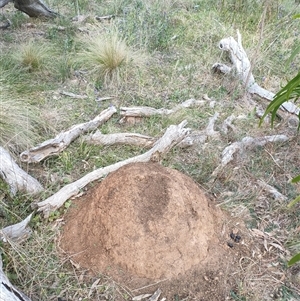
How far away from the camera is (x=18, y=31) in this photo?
17.1 ft

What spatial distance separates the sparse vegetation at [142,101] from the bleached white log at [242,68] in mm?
110

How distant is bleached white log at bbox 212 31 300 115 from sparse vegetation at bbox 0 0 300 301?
0.11 meters

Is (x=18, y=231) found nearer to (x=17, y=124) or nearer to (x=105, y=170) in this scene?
(x=105, y=170)

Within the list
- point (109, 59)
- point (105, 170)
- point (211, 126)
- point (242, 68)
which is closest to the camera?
point (105, 170)

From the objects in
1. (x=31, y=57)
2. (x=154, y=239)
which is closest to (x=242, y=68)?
(x=31, y=57)

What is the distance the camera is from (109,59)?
13.4 feet

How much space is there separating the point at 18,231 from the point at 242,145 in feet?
5.95

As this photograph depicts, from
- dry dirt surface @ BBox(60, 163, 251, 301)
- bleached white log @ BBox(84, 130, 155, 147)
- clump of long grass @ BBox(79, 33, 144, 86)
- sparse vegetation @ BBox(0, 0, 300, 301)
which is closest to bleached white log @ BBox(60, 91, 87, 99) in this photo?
sparse vegetation @ BBox(0, 0, 300, 301)

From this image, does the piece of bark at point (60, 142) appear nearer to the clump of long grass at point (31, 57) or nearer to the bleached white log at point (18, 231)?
the bleached white log at point (18, 231)

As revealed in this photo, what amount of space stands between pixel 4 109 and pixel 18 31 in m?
2.56

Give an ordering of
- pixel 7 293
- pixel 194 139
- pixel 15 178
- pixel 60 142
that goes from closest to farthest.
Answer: pixel 7 293
pixel 15 178
pixel 60 142
pixel 194 139

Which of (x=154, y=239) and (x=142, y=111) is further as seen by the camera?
(x=142, y=111)

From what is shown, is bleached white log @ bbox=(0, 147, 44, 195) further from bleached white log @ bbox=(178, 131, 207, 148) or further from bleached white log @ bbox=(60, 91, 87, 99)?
bleached white log @ bbox=(60, 91, 87, 99)

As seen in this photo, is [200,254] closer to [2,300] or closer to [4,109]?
[2,300]
